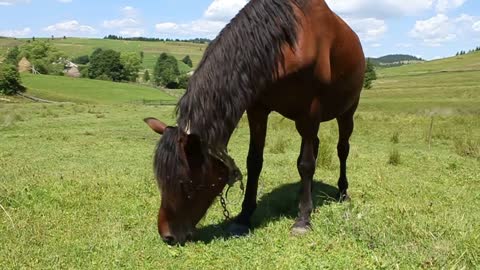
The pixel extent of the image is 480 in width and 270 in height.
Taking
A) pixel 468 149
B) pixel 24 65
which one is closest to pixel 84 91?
pixel 24 65

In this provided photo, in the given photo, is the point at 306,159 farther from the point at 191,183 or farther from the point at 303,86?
the point at 191,183

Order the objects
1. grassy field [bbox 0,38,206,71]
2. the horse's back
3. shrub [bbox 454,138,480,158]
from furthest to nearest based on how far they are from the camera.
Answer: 1. grassy field [bbox 0,38,206,71]
2. shrub [bbox 454,138,480,158]
3. the horse's back

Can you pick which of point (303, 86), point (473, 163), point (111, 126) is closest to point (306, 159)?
point (303, 86)

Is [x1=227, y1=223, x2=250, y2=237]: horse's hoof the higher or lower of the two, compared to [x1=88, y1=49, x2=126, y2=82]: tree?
higher

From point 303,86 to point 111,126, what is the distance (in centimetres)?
1844

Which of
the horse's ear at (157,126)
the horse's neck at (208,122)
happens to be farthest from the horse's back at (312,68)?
the horse's ear at (157,126)

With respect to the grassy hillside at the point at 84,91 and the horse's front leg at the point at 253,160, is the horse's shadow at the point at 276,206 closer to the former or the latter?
the horse's front leg at the point at 253,160

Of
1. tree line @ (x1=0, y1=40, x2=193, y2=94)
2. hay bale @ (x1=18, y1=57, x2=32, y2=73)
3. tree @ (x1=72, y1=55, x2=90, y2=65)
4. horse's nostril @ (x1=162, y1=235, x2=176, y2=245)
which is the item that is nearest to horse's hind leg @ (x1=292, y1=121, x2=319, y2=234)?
horse's nostril @ (x1=162, y1=235, x2=176, y2=245)

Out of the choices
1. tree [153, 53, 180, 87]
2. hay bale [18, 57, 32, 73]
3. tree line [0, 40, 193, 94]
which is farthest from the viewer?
hay bale [18, 57, 32, 73]

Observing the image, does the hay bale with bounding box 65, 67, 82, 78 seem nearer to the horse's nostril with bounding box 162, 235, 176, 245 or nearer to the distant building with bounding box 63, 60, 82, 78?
the distant building with bounding box 63, 60, 82, 78

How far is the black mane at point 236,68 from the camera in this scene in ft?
13.6

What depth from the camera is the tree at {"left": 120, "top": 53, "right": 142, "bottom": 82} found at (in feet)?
338

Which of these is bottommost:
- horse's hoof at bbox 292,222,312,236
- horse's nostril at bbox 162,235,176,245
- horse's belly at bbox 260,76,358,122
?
horse's hoof at bbox 292,222,312,236

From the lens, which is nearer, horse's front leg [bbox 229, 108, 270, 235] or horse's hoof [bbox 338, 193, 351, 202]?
horse's front leg [bbox 229, 108, 270, 235]
